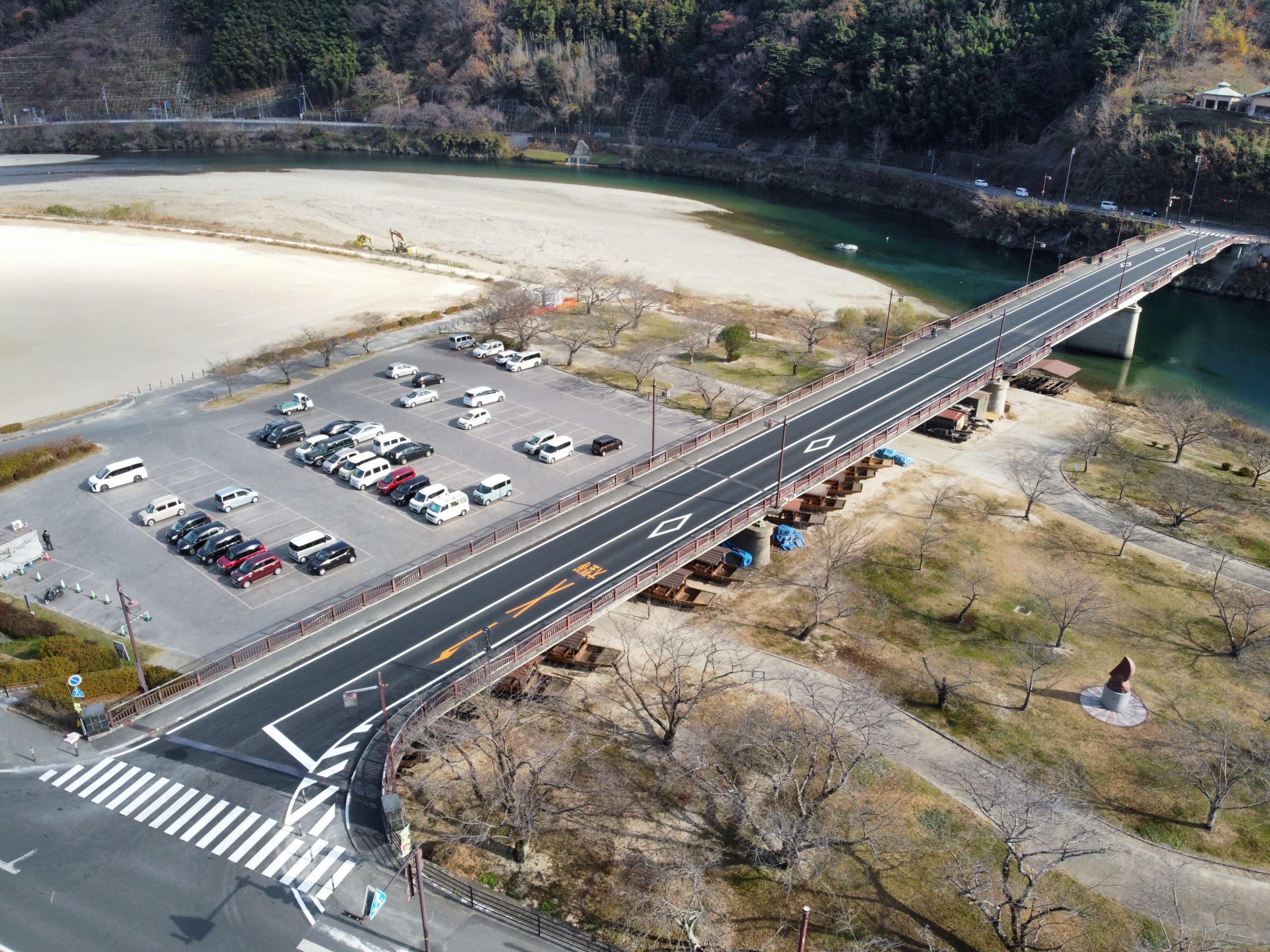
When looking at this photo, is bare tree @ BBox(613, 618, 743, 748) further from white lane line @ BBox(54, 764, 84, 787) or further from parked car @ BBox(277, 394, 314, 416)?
parked car @ BBox(277, 394, 314, 416)

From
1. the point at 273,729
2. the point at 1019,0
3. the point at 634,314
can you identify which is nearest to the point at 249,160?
the point at 634,314

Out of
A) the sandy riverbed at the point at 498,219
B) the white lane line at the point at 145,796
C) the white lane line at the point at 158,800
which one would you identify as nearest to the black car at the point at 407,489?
the white lane line at the point at 145,796

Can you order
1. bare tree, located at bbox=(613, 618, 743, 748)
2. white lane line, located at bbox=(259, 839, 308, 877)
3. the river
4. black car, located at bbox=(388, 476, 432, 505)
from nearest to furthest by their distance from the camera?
white lane line, located at bbox=(259, 839, 308, 877)
bare tree, located at bbox=(613, 618, 743, 748)
black car, located at bbox=(388, 476, 432, 505)
the river

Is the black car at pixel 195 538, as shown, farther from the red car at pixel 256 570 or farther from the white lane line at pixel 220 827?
the white lane line at pixel 220 827

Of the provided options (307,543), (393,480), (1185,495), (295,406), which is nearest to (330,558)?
(307,543)

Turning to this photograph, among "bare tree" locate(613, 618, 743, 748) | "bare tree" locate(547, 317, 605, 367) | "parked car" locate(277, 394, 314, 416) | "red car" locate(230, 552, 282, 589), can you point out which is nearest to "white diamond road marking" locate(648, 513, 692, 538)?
"bare tree" locate(613, 618, 743, 748)

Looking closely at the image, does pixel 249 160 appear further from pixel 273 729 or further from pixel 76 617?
pixel 273 729

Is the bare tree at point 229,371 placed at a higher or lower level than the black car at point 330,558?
higher
